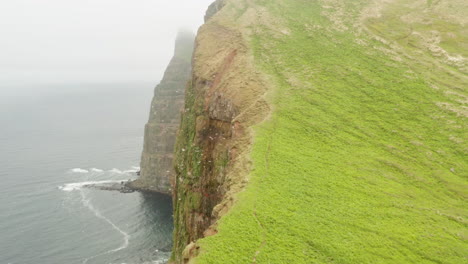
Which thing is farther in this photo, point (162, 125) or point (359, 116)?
point (162, 125)

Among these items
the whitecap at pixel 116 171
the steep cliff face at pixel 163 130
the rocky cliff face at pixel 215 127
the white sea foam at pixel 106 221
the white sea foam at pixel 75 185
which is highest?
the rocky cliff face at pixel 215 127


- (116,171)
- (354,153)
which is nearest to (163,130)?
(116,171)

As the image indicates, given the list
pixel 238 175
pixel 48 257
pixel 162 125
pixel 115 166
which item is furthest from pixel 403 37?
pixel 115 166

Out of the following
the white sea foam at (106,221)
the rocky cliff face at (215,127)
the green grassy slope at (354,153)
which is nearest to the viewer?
the green grassy slope at (354,153)

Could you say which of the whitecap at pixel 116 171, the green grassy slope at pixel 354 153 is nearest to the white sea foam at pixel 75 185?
the whitecap at pixel 116 171

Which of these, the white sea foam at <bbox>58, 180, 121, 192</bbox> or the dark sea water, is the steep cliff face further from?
the white sea foam at <bbox>58, 180, 121, 192</bbox>

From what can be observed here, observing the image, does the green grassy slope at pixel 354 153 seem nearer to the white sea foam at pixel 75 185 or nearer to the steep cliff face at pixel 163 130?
the steep cliff face at pixel 163 130

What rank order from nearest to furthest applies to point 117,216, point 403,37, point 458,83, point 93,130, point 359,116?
point 359,116
point 458,83
point 403,37
point 117,216
point 93,130

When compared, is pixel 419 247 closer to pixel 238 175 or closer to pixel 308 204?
pixel 308 204

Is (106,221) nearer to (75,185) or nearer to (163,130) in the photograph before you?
(75,185)
